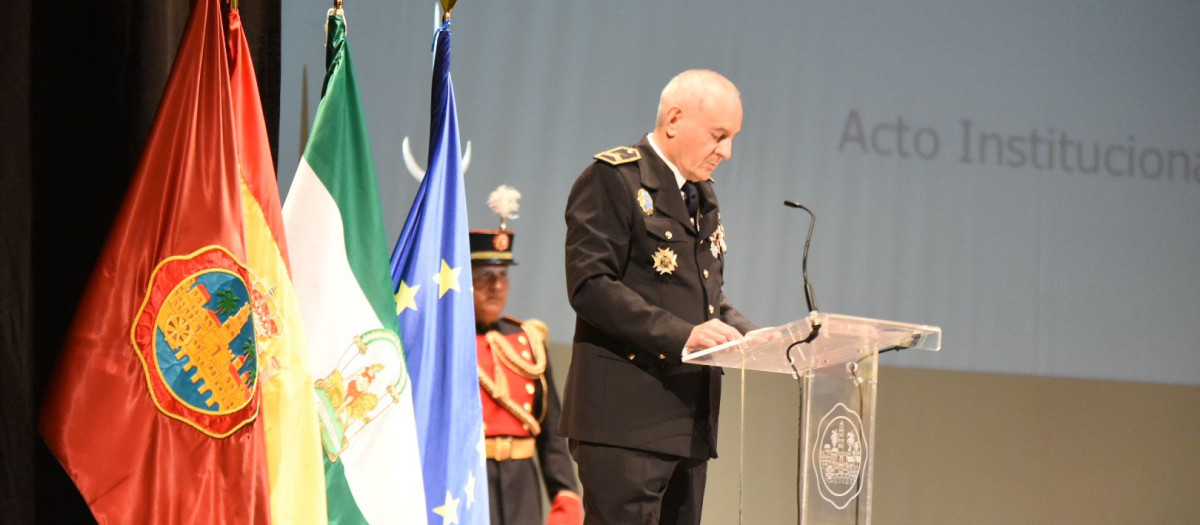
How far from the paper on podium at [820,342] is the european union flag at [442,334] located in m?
0.68

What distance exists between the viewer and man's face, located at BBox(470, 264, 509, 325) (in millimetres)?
3811

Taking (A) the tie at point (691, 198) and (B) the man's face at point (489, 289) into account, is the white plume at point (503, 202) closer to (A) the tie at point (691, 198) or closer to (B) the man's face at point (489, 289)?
(B) the man's face at point (489, 289)

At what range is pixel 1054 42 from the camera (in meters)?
5.00

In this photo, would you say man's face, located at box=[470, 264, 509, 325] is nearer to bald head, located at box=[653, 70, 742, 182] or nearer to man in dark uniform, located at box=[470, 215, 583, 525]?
man in dark uniform, located at box=[470, 215, 583, 525]

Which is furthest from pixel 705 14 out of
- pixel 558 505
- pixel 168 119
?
pixel 168 119

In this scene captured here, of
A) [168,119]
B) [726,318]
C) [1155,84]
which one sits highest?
[1155,84]

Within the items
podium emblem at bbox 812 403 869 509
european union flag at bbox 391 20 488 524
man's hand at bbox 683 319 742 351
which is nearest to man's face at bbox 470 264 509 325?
european union flag at bbox 391 20 488 524

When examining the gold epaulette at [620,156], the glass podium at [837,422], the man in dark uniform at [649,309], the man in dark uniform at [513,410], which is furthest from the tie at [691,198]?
the man in dark uniform at [513,410]

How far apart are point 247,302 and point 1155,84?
4.61 meters

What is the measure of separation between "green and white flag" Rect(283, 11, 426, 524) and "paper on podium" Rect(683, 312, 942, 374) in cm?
65

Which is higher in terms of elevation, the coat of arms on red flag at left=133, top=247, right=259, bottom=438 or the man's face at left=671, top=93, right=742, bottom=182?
the man's face at left=671, top=93, right=742, bottom=182

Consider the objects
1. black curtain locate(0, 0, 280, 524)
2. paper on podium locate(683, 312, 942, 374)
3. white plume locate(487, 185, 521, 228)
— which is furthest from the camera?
white plume locate(487, 185, 521, 228)

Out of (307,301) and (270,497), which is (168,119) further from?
(270,497)

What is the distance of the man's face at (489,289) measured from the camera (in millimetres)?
3811
